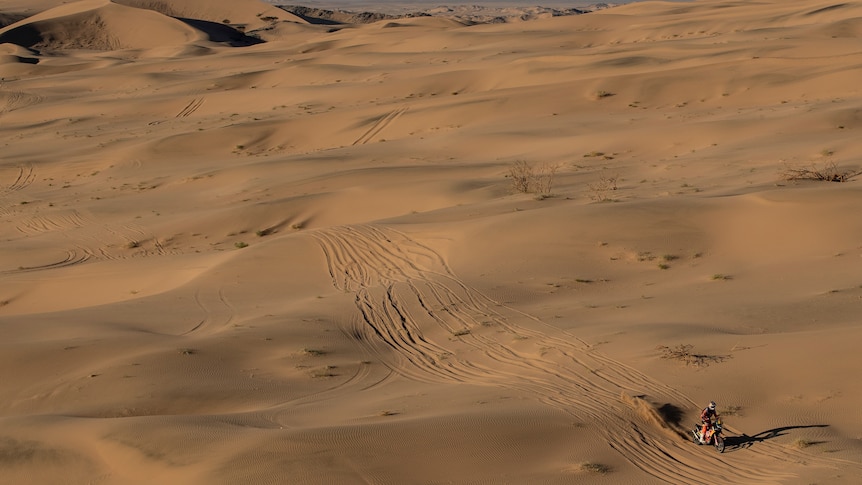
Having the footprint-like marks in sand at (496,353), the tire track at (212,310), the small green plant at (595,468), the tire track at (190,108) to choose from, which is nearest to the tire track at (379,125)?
the tire track at (190,108)

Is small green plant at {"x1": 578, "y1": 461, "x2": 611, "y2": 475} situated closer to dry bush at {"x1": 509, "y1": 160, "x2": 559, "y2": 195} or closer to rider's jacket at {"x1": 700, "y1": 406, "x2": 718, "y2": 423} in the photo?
rider's jacket at {"x1": 700, "y1": 406, "x2": 718, "y2": 423}

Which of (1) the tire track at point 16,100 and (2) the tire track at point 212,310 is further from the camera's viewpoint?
(1) the tire track at point 16,100

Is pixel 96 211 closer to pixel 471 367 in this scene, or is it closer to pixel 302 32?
pixel 471 367

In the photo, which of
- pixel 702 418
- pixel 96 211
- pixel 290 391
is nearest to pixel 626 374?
pixel 702 418

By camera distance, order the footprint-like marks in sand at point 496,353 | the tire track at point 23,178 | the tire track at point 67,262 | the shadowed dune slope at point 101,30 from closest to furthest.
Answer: the footprint-like marks in sand at point 496,353 < the tire track at point 67,262 < the tire track at point 23,178 < the shadowed dune slope at point 101,30

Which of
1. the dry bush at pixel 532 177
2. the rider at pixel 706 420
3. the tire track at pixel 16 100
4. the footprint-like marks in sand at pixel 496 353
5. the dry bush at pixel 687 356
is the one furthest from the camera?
the tire track at pixel 16 100

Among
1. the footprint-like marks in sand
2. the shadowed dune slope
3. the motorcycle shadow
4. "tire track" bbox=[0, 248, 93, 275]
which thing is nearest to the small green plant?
the footprint-like marks in sand

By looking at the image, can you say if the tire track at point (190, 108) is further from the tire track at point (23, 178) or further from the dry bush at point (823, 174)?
the dry bush at point (823, 174)
